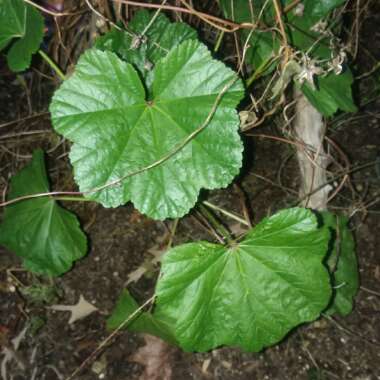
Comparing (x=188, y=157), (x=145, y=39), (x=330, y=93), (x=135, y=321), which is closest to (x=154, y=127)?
(x=188, y=157)

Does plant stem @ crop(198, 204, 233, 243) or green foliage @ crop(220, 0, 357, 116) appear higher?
green foliage @ crop(220, 0, 357, 116)

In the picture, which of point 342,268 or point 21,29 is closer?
point 21,29

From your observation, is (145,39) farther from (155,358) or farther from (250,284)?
(155,358)

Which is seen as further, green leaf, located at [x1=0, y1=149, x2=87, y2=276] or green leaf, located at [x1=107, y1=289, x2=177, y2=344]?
green leaf, located at [x1=0, y1=149, x2=87, y2=276]

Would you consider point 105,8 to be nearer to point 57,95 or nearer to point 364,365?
point 57,95

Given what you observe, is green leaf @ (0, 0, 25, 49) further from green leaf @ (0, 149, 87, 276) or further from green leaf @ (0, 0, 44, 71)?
green leaf @ (0, 149, 87, 276)

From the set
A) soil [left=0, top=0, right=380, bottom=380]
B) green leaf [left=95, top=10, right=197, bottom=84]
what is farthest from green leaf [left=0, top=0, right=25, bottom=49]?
soil [left=0, top=0, right=380, bottom=380]

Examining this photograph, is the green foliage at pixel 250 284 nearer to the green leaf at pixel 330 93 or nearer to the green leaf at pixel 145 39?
the green leaf at pixel 330 93

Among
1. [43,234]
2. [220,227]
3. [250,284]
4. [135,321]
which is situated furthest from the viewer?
[43,234]
